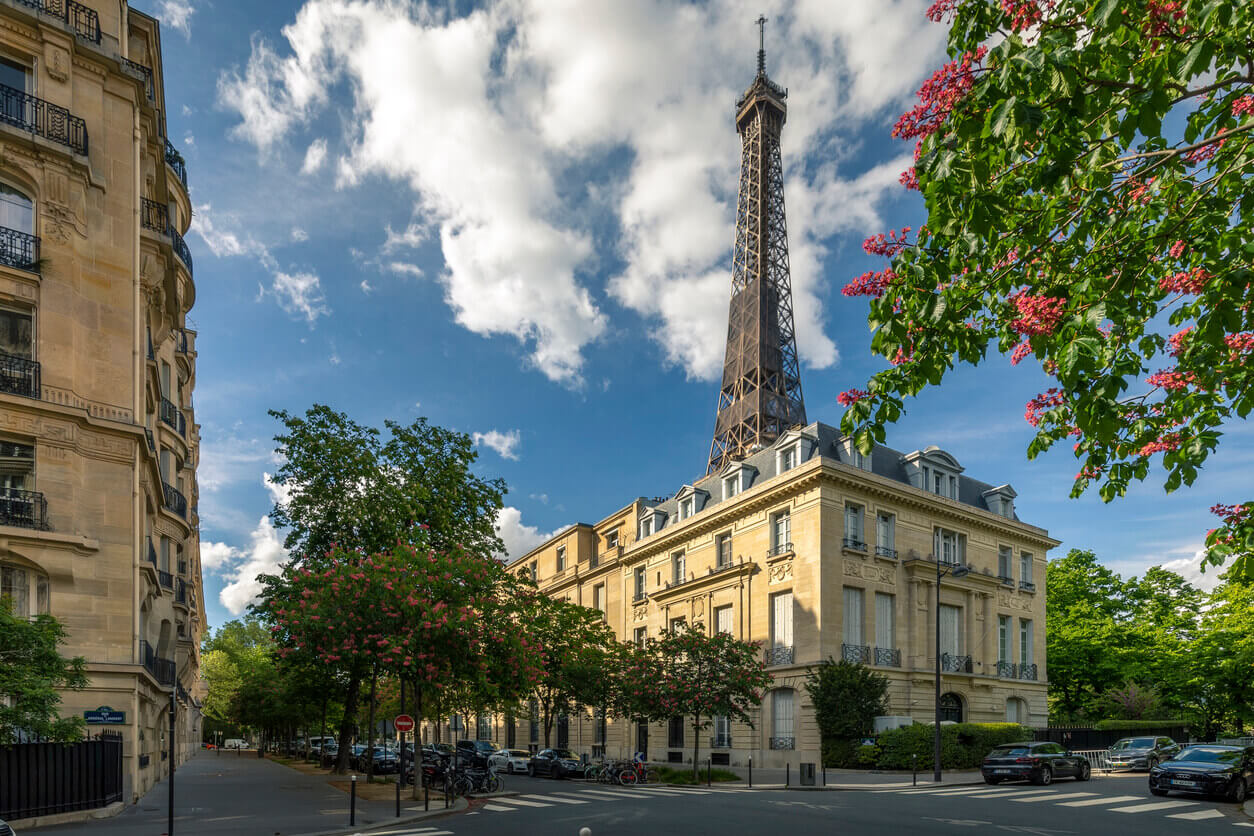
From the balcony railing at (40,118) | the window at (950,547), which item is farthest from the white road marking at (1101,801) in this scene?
the balcony railing at (40,118)

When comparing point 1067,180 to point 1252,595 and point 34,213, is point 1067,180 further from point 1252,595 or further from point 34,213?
point 1252,595

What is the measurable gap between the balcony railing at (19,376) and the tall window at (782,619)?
1187 inches

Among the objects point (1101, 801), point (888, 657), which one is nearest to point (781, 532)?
point (888, 657)

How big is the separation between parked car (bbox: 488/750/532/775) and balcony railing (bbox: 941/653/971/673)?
2046cm

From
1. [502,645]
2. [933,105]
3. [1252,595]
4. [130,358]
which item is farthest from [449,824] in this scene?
[1252,595]

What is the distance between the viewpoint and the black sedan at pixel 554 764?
115 feet

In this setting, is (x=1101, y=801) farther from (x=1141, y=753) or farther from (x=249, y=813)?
(x=249, y=813)

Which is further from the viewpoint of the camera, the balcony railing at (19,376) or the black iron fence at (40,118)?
the black iron fence at (40,118)

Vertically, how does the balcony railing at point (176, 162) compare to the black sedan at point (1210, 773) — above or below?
above

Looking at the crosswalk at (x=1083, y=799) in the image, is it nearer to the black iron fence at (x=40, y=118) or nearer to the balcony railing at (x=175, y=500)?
the balcony railing at (x=175, y=500)

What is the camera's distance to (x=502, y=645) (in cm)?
2405

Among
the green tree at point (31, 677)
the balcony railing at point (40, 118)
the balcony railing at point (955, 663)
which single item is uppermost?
the balcony railing at point (40, 118)

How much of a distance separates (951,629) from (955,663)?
1674 mm

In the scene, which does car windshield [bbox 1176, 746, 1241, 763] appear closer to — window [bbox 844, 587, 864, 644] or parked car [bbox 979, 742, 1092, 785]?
parked car [bbox 979, 742, 1092, 785]
